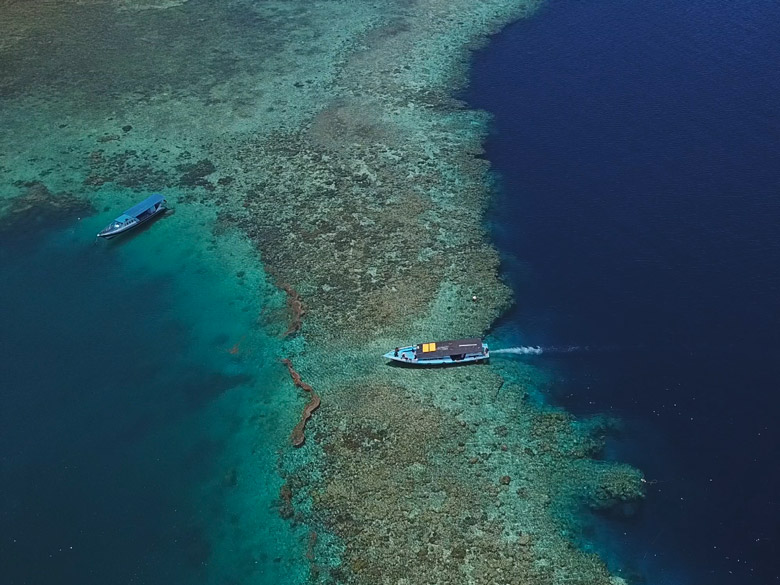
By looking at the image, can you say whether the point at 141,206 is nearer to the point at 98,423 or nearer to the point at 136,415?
the point at 136,415

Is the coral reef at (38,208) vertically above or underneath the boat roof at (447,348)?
above

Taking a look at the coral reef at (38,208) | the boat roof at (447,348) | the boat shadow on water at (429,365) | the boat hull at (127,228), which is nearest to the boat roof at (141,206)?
the boat hull at (127,228)

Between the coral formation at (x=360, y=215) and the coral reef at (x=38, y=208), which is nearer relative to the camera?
the coral formation at (x=360, y=215)

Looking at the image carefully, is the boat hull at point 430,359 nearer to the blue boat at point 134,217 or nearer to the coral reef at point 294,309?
the coral reef at point 294,309

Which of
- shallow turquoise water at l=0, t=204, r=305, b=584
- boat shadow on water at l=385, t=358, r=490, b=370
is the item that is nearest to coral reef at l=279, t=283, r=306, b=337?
shallow turquoise water at l=0, t=204, r=305, b=584

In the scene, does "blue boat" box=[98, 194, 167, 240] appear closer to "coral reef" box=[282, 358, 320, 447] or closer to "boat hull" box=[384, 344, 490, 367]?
"coral reef" box=[282, 358, 320, 447]

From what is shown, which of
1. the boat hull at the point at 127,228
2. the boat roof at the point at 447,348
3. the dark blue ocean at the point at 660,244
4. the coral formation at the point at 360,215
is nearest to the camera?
the coral formation at the point at 360,215
